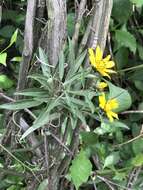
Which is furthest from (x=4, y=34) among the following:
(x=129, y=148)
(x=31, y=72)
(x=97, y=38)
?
(x=129, y=148)

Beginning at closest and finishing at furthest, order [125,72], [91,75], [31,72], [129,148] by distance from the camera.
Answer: [91,75] < [31,72] < [129,148] < [125,72]

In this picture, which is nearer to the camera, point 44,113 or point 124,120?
point 44,113

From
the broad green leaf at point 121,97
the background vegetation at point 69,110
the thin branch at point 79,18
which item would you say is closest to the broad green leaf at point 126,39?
the background vegetation at point 69,110

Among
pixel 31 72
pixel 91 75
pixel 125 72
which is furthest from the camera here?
pixel 125 72

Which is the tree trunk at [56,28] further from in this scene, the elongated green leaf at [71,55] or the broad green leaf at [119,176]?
the broad green leaf at [119,176]

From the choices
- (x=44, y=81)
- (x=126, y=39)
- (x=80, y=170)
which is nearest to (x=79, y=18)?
(x=44, y=81)

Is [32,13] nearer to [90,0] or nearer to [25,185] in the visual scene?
[90,0]

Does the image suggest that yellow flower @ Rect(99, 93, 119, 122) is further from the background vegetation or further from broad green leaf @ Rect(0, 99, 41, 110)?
broad green leaf @ Rect(0, 99, 41, 110)
